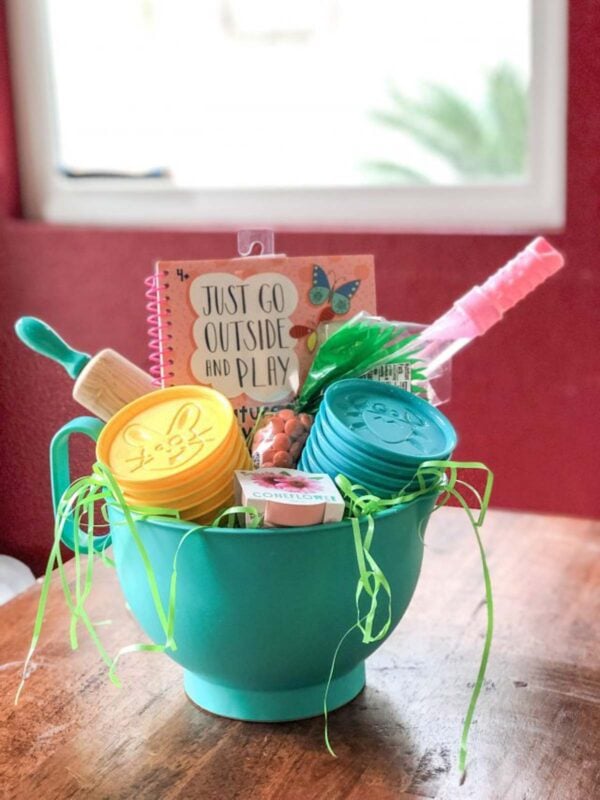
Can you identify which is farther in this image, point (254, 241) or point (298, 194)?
point (298, 194)

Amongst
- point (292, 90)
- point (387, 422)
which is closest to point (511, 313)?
point (292, 90)

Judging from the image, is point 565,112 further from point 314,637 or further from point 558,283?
point 314,637

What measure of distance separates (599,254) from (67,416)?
2.59 ft

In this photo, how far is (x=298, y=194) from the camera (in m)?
1.69

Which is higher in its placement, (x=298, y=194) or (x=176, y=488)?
(x=298, y=194)

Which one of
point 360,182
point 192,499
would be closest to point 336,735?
point 192,499

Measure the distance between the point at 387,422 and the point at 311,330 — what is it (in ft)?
0.41

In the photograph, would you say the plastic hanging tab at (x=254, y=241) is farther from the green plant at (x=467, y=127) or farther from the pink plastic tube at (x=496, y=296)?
the green plant at (x=467, y=127)

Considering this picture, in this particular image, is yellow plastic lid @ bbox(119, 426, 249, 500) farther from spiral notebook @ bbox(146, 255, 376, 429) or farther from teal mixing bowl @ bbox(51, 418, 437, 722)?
spiral notebook @ bbox(146, 255, 376, 429)

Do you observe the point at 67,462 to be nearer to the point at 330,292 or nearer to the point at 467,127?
the point at 330,292

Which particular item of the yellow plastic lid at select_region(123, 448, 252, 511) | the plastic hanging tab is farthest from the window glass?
the yellow plastic lid at select_region(123, 448, 252, 511)

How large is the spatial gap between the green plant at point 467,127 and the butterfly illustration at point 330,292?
0.96 metres

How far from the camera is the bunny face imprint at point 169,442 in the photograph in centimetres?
62

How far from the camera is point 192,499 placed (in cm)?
61
